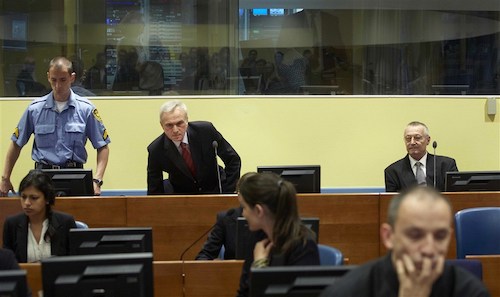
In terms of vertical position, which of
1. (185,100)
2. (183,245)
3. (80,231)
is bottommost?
(183,245)

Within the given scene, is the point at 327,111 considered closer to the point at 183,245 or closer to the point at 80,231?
the point at 183,245

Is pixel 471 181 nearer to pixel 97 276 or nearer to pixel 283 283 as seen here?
pixel 283 283

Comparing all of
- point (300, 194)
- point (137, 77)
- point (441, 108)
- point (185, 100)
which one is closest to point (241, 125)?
point (185, 100)

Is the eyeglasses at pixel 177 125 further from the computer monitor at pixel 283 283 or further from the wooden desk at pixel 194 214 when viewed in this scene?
the computer monitor at pixel 283 283

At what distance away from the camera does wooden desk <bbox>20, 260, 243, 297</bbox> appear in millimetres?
3525

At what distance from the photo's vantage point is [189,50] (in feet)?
26.0

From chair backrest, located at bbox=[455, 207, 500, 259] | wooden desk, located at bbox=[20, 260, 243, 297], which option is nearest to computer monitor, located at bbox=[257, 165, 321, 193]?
chair backrest, located at bbox=[455, 207, 500, 259]

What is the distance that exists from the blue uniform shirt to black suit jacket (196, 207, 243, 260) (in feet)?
5.60

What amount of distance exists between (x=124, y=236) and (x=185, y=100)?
4.38 metres

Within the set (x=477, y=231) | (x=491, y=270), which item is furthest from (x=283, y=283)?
(x=477, y=231)

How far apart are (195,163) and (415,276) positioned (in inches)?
136

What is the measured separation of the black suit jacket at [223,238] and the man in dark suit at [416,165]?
1900 mm

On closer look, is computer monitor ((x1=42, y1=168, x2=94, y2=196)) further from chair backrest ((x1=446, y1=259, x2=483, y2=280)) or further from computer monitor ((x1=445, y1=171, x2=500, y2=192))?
chair backrest ((x1=446, y1=259, x2=483, y2=280))

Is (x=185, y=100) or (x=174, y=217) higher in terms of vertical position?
(x=185, y=100)
